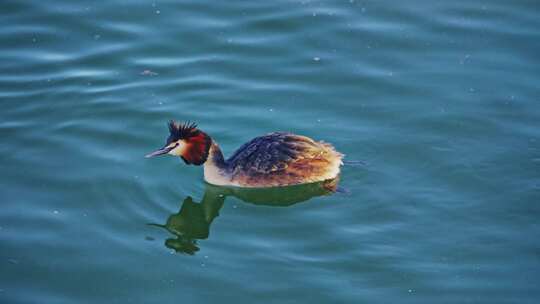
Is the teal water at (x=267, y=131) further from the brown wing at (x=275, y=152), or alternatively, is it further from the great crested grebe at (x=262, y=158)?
the brown wing at (x=275, y=152)

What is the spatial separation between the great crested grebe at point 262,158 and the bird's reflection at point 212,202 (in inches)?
3.6

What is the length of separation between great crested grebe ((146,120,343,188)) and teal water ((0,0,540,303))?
219 millimetres

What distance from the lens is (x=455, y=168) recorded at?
11086 millimetres

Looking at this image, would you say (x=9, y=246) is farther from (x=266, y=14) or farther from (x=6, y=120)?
(x=266, y=14)

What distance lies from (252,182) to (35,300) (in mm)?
3041

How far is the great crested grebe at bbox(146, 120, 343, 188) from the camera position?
35.9 feet

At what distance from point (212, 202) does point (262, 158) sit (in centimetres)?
86

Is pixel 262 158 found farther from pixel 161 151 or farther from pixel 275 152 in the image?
pixel 161 151

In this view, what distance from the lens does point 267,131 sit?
475 inches

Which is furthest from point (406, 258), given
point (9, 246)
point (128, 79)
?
point (128, 79)

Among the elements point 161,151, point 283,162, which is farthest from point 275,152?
point 161,151

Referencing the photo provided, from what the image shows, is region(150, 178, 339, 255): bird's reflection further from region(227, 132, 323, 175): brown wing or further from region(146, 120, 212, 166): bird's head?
region(146, 120, 212, 166): bird's head

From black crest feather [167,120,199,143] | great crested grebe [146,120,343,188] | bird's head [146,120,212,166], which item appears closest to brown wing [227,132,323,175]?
great crested grebe [146,120,343,188]

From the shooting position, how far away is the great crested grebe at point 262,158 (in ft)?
35.9
